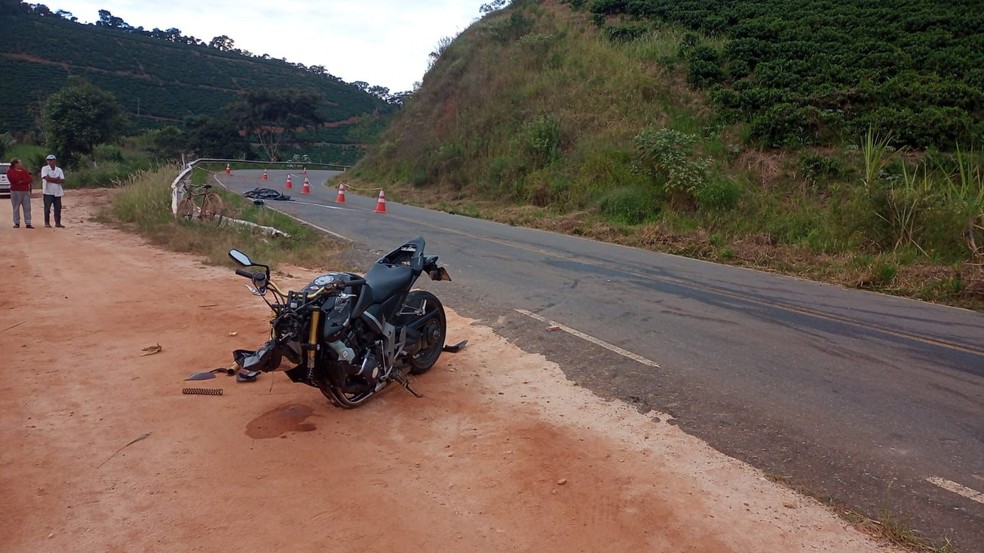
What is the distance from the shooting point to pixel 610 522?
387 centimetres

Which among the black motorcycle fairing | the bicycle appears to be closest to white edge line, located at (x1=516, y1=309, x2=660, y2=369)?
the black motorcycle fairing

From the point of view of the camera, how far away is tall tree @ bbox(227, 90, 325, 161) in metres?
64.9

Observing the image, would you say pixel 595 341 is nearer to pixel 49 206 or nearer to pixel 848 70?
pixel 49 206

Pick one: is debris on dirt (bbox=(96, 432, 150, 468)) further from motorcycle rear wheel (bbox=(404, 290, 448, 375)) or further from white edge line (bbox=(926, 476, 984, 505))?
white edge line (bbox=(926, 476, 984, 505))

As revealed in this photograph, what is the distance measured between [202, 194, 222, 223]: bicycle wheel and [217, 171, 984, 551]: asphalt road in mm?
5189

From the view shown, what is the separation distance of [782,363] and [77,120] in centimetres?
4056

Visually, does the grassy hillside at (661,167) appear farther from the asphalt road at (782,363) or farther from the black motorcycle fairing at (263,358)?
the black motorcycle fairing at (263,358)

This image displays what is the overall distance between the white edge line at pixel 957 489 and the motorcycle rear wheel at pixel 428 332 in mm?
3802

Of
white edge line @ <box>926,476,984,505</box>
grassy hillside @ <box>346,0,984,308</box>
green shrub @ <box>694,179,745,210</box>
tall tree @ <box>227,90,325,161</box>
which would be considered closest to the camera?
white edge line @ <box>926,476,984,505</box>

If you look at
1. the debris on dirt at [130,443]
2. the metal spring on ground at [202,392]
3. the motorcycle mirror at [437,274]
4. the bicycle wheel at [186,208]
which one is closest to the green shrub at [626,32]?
Result: the bicycle wheel at [186,208]

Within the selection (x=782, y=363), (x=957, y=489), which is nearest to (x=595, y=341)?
(x=782, y=363)

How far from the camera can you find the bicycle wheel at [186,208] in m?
14.3

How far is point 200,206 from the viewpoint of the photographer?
1478 cm

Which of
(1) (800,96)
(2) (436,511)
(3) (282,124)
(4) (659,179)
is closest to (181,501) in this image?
(2) (436,511)
